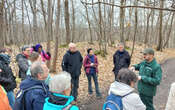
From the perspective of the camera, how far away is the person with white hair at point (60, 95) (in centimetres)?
149

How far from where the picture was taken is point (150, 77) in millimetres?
2779

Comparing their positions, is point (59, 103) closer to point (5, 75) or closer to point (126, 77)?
point (126, 77)

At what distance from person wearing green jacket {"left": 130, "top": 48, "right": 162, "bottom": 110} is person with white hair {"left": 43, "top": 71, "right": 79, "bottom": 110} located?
1616 mm

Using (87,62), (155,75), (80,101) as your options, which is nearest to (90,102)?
(80,101)

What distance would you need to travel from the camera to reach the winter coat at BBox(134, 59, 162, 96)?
107 inches

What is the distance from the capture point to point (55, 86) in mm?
1550

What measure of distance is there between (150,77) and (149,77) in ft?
0.14

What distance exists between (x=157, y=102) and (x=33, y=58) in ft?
13.0

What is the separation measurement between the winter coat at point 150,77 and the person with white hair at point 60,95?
1.75m

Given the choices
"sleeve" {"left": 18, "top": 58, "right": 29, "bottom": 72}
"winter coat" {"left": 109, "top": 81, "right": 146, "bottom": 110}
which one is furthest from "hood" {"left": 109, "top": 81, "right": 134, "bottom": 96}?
"sleeve" {"left": 18, "top": 58, "right": 29, "bottom": 72}

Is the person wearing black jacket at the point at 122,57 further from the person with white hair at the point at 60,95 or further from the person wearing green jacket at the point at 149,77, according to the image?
the person with white hair at the point at 60,95

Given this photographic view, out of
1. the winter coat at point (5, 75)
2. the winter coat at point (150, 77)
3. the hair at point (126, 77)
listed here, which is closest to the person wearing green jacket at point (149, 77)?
the winter coat at point (150, 77)

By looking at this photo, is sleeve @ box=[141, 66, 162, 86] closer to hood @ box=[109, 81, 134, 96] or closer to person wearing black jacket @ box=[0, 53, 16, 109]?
hood @ box=[109, 81, 134, 96]

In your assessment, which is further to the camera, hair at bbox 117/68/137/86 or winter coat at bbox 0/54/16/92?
winter coat at bbox 0/54/16/92
